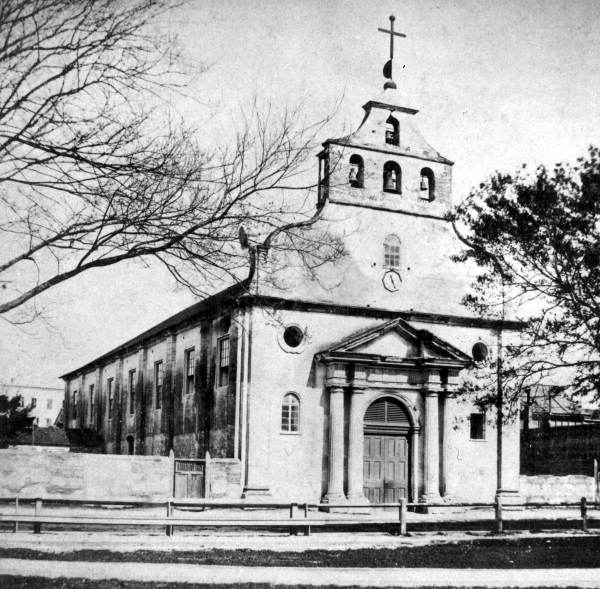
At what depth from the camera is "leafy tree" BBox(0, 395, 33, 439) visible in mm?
42625

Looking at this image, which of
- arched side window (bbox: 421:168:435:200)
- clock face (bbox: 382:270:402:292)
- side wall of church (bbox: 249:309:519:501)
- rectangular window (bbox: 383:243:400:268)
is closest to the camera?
side wall of church (bbox: 249:309:519:501)

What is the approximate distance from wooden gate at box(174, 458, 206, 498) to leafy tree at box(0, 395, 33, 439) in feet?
71.4

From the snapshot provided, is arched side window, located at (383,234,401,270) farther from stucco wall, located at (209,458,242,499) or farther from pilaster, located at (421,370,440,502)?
stucco wall, located at (209,458,242,499)

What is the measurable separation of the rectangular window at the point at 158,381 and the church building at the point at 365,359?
13.0 ft

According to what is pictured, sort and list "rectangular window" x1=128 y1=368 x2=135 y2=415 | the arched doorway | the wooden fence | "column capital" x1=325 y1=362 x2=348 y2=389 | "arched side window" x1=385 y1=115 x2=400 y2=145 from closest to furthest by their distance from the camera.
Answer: "column capital" x1=325 y1=362 x2=348 y2=389, the arched doorway, "arched side window" x1=385 y1=115 x2=400 y2=145, the wooden fence, "rectangular window" x1=128 y1=368 x2=135 y2=415

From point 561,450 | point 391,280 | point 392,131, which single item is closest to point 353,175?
point 392,131

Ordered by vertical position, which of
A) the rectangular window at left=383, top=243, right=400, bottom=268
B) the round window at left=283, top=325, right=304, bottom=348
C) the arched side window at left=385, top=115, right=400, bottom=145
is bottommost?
the round window at left=283, top=325, right=304, bottom=348

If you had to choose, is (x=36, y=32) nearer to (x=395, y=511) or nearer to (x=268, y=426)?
(x=268, y=426)

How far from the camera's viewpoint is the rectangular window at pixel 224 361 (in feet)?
87.0

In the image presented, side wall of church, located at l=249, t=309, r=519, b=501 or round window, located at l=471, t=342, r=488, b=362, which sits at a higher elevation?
round window, located at l=471, t=342, r=488, b=362

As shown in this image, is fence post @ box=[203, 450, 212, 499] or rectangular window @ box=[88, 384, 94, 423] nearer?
fence post @ box=[203, 450, 212, 499]

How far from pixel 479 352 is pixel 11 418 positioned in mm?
26609

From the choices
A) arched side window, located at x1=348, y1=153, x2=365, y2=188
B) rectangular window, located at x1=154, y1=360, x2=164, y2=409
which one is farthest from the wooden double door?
rectangular window, located at x1=154, y1=360, x2=164, y2=409

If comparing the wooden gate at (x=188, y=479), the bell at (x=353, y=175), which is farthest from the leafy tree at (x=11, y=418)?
the bell at (x=353, y=175)
